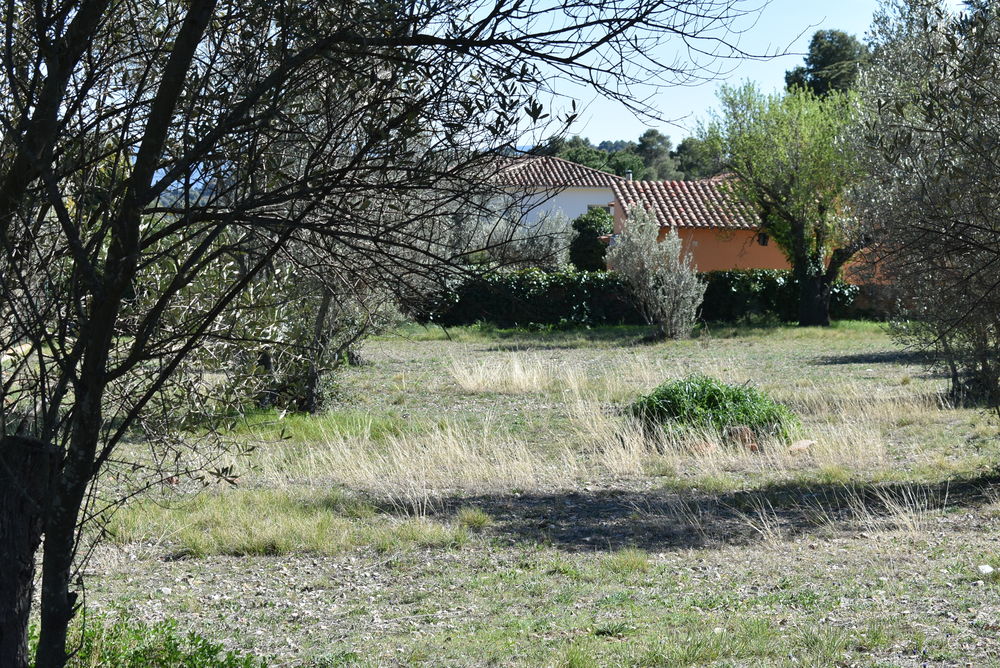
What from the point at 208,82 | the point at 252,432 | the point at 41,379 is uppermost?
the point at 208,82

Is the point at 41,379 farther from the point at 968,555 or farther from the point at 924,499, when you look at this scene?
the point at 924,499

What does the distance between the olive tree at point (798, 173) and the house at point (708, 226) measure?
5048 millimetres

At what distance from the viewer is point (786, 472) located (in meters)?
9.73

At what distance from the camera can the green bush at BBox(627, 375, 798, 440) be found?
11.4m

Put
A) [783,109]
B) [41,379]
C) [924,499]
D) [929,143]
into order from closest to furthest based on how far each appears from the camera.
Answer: [41,379]
[929,143]
[924,499]
[783,109]

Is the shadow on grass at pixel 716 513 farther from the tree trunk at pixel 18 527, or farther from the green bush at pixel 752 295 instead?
the green bush at pixel 752 295

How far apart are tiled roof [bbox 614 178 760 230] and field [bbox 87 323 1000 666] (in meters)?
20.6

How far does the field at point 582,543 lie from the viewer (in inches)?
193

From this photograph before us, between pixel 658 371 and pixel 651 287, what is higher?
pixel 651 287

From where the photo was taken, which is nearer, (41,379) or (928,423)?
(41,379)

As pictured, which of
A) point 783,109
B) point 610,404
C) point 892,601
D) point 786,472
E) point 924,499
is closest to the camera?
point 892,601

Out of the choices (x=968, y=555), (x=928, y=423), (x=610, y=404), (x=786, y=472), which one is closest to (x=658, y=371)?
(x=610, y=404)

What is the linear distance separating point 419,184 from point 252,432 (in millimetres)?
8711

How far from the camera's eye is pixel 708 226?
35000mm
